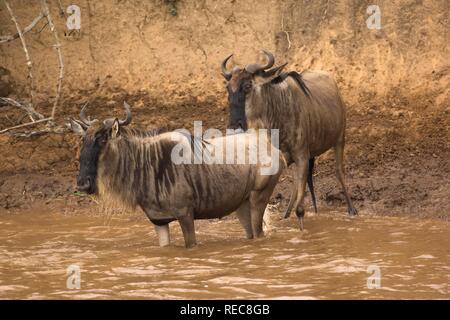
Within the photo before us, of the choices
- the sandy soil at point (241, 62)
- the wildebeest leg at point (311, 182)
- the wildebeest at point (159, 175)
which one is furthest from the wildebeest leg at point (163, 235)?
the sandy soil at point (241, 62)

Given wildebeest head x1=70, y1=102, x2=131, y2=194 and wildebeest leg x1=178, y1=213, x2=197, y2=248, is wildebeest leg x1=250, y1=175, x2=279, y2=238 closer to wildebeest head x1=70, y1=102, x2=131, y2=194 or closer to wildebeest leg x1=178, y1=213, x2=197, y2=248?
wildebeest leg x1=178, y1=213, x2=197, y2=248

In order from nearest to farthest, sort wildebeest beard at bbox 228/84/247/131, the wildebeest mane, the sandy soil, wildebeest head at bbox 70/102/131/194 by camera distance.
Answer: wildebeest head at bbox 70/102/131/194 < the wildebeest mane < wildebeest beard at bbox 228/84/247/131 < the sandy soil

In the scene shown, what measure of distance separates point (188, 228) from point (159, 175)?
582 mm

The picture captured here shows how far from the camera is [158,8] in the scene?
14.5 metres

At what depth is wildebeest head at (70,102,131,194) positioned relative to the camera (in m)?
9.14

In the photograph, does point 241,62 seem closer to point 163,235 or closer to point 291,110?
point 291,110

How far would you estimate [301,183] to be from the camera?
10844 millimetres

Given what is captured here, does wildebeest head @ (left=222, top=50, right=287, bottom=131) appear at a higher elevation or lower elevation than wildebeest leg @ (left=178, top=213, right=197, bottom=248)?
higher

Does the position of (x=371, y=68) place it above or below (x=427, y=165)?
above

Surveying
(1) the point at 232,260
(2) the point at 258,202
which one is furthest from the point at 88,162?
(2) the point at 258,202

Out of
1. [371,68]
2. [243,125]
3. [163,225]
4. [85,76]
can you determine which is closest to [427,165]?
[371,68]

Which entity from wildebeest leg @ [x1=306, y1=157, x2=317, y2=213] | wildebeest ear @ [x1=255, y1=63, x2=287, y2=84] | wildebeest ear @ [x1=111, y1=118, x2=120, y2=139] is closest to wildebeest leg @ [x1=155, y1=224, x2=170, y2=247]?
wildebeest ear @ [x1=111, y1=118, x2=120, y2=139]

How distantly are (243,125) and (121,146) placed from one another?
173cm
